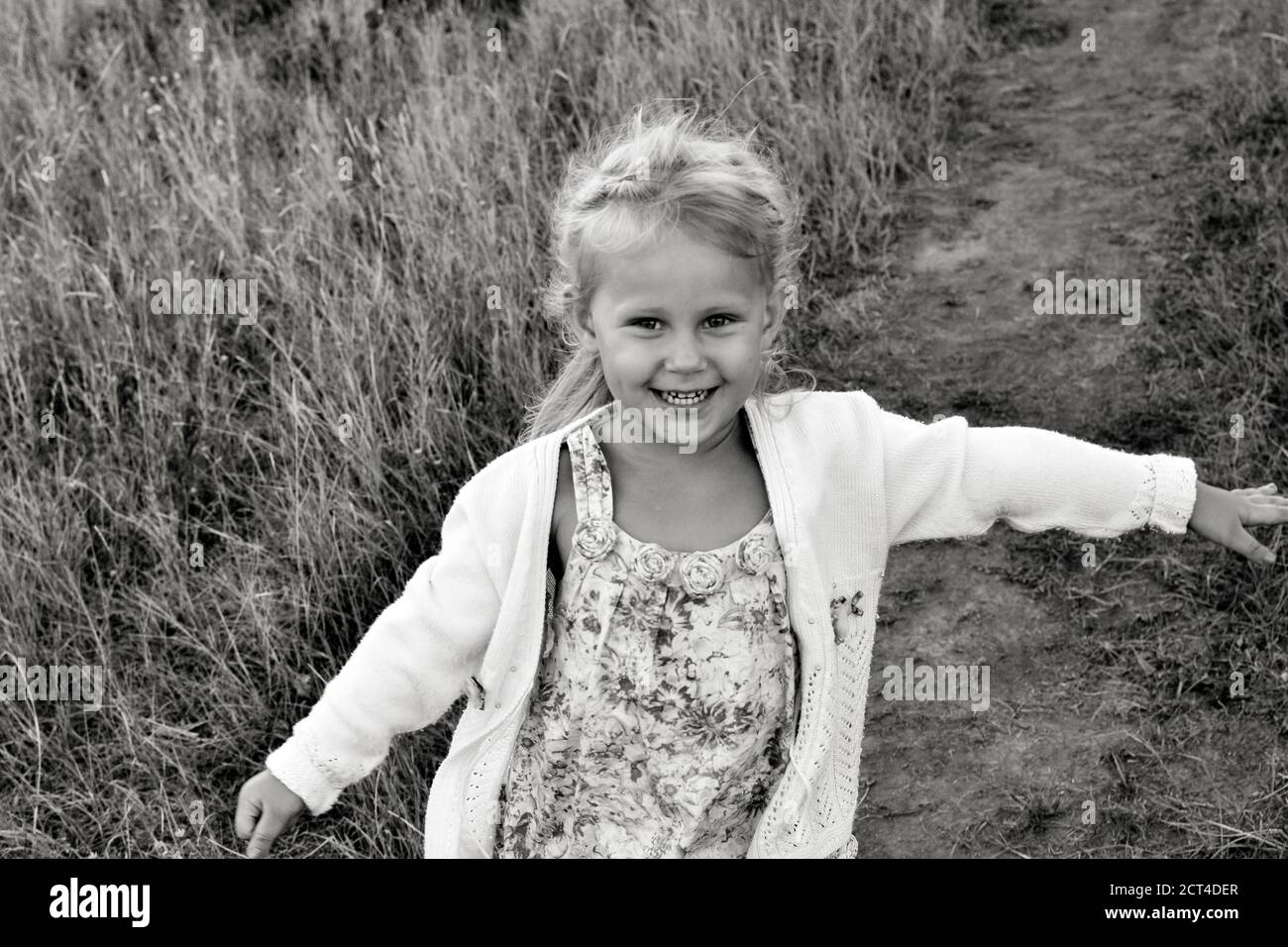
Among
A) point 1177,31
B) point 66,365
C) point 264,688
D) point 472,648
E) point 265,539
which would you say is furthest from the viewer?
point 1177,31

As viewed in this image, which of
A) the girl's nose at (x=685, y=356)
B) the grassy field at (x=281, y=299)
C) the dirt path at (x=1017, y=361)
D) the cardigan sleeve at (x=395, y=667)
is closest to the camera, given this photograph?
the girl's nose at (x=685, y=356)

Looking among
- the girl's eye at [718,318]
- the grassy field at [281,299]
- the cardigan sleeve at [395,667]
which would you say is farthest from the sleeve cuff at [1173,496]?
the grassy field at [281,299]

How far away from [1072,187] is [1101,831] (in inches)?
111

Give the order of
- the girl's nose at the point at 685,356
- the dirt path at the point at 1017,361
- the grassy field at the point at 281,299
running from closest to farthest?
the girl's nose at the point at 685,356 < the dirt path at the point at 1017,361 < the grassy field at the point at 281,299

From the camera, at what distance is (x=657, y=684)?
2379mm

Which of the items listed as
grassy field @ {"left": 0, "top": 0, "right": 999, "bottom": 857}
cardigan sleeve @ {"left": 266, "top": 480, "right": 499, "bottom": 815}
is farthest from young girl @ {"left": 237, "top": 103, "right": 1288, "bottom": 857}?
grassy field @ {"left": 0, "top": 0, "right": 999, "bottom": 857}

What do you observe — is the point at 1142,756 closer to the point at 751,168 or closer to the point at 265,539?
the point at 751,168

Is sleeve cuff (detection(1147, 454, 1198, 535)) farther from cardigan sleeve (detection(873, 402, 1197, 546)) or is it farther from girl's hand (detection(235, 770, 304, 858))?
girl's hand (detection(235, 770, 304, 858))

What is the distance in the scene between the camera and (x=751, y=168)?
8.02ft

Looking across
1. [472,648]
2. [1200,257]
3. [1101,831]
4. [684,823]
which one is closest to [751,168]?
[472,648]

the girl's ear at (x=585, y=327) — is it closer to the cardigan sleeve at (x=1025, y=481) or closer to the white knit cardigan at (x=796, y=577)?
the white knit cardigan at (x=796, y=577)

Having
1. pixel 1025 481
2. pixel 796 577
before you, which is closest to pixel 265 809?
pixel 796 577

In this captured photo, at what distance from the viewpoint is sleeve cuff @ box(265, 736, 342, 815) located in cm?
237

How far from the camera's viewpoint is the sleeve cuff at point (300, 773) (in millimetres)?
2369
